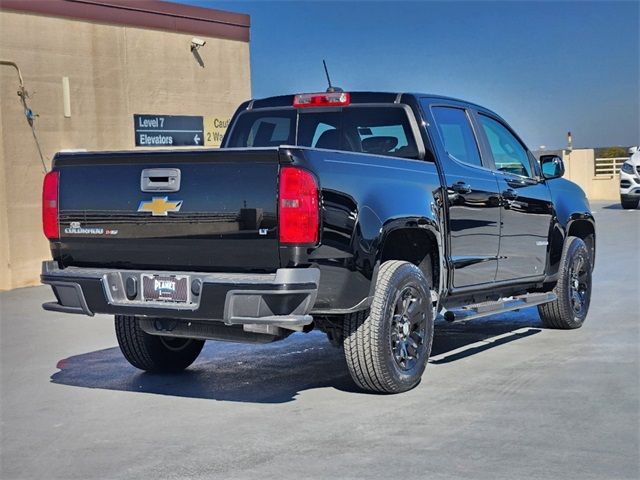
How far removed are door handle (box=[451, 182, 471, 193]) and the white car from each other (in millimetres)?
20740

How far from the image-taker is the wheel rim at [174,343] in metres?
7.31

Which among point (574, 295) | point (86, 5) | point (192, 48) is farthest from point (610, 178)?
point (574, 295)

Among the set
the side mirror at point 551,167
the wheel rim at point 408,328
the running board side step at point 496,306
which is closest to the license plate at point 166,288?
the wheel rim at point 408,328

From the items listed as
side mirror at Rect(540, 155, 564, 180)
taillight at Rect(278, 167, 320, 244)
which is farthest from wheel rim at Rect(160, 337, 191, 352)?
side mirror at Rect(540, 155, 564, 180)

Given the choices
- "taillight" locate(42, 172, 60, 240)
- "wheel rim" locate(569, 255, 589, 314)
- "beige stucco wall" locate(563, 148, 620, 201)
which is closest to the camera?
"taillight" locate(42, 172, 60, 240)

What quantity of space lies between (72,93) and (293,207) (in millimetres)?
9960

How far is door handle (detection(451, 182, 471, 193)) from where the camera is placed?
7.16 m

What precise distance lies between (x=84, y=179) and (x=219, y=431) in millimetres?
1858

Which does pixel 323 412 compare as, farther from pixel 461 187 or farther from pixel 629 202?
pixel 629 202

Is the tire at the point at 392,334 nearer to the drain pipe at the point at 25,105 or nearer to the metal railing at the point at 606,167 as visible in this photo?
the drain pipe at the point at 25,105

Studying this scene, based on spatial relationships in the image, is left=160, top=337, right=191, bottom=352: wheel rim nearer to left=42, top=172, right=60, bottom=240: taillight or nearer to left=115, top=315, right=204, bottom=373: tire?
left=115, top=315, right=204, bottom=373: tire

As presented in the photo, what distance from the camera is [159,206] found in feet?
19.5

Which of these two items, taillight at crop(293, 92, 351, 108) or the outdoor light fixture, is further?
the outdoor light fixture

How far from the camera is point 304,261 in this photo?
559 cm
